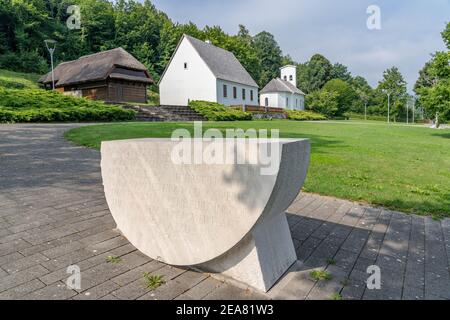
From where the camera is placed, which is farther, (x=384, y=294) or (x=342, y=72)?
(x=342, y=72)

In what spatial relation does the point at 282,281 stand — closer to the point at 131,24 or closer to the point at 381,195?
the point at 381,195

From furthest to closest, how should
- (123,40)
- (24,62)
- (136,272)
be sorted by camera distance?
(123,40)
(24,62)
(136,272)

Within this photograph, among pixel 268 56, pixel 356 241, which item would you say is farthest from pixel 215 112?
pixel 268 56

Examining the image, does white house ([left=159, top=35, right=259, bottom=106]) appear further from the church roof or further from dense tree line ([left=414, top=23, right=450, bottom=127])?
dense tree line ([left=414, top=23, right=450, bottom=127])

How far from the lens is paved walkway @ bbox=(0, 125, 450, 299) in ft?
7.71

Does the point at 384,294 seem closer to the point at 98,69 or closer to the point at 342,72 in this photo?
the point at 98,69

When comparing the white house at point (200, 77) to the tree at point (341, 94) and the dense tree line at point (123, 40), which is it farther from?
the tree at point (341, 94)

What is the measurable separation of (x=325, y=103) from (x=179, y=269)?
179ft

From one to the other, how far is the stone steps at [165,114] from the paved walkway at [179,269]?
1678 cm

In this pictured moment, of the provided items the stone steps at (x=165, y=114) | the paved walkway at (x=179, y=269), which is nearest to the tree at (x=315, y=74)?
the stone steps at (x=165, y=114)

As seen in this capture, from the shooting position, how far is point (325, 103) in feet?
173

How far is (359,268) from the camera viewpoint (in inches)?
110

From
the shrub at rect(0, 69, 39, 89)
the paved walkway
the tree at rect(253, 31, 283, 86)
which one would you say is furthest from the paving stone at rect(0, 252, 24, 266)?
the tree at rect(253, 31, 283, 86)

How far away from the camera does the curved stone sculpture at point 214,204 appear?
225 cm
